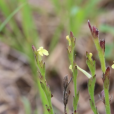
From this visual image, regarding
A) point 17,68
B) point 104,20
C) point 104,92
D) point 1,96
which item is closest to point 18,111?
point 1,96

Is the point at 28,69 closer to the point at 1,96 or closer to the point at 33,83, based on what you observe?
the point at 33,83

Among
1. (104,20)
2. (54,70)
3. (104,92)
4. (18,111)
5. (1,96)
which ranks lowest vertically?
(104,92)

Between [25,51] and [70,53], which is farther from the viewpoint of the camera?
[25,51]

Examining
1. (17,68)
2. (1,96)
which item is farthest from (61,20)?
(1,96)

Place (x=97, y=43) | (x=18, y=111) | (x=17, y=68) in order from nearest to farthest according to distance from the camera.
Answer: (x=97, y=43), (x=18, y=111), (x=17, y=68)

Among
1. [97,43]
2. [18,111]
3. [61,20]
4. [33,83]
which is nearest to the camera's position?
[97,43]

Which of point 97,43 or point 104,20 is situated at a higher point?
point 104,20

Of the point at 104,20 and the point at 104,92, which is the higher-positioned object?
the point at 104,20

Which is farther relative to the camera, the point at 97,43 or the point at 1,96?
the point at 1,96

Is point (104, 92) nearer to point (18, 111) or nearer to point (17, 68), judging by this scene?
point (18, 111)
